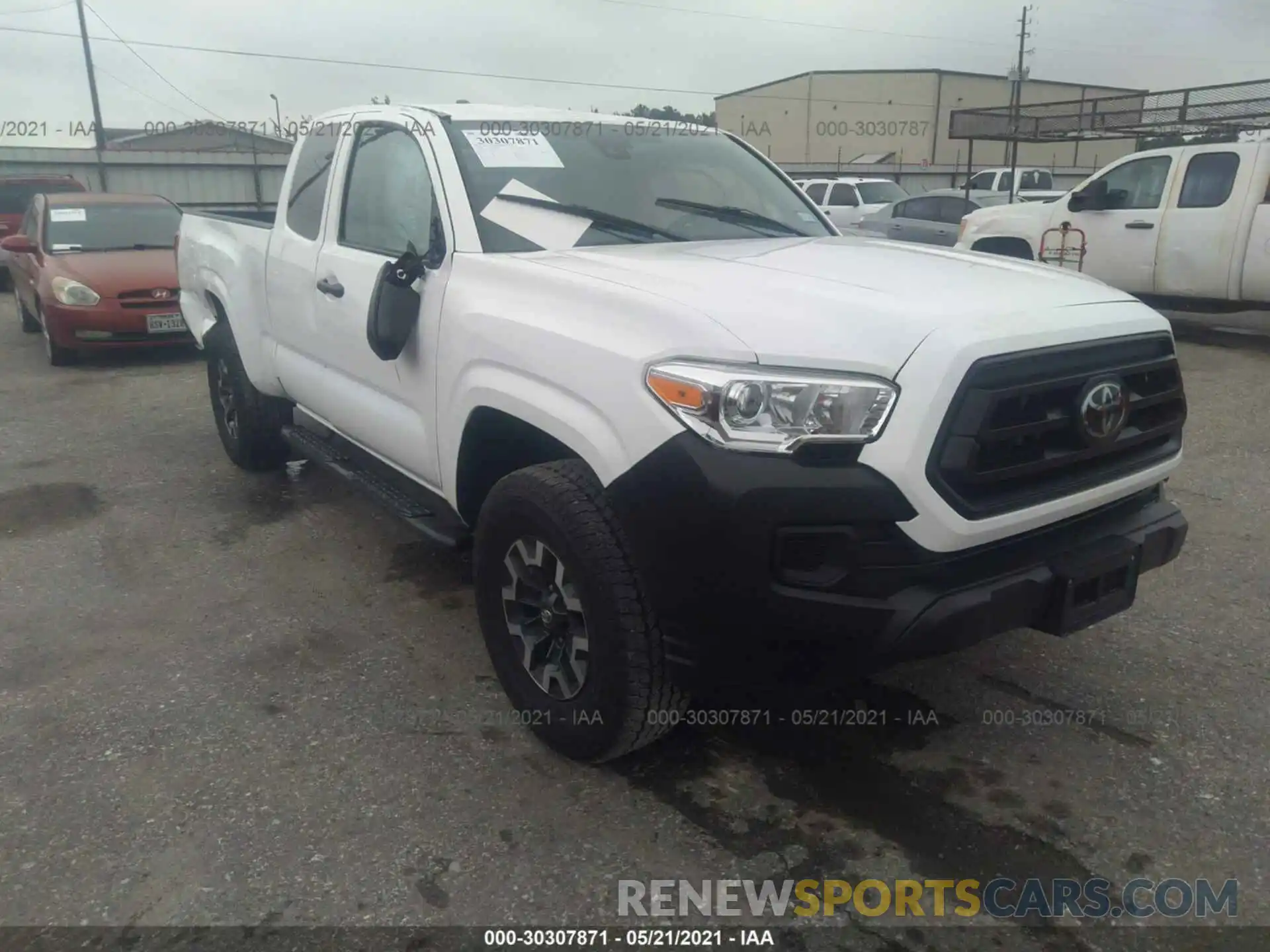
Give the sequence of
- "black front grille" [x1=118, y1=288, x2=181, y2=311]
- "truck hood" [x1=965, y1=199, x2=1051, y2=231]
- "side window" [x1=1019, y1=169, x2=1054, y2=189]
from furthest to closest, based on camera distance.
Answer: "side window" [x1=1019, y1=169, x2=1054, y2=189]
"truck hood" [x1=965, y1=199, x2=1051, y2=231]
"black front grille" [x1=118, y1=288, x2=181, y2=311]

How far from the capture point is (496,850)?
2566 mm

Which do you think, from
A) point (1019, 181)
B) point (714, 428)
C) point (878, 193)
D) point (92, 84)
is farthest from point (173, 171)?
point (714, 428)

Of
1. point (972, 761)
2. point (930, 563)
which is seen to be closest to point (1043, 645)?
point (972, 761)

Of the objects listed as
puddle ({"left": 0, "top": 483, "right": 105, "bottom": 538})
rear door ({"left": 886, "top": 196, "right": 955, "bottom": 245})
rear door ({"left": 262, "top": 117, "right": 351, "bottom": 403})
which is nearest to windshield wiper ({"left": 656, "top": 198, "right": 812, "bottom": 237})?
rear door ({"left": 262, "top": 117, "right": 351, "bottom": 403})

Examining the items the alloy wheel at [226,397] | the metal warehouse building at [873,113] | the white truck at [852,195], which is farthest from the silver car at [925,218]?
the metal warehouse building at [873,113]

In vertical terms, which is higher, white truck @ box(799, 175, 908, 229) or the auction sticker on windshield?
the auction sticker on windshield

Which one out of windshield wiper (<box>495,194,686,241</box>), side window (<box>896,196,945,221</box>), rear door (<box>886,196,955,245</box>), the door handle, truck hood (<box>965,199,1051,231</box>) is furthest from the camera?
side window (<box>896,196,945,221</box>)

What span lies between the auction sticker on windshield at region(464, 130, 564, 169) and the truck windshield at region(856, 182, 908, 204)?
62.2 ft

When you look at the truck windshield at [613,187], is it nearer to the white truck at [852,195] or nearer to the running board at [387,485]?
the running board at [387,485]

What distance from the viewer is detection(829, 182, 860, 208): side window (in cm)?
2105

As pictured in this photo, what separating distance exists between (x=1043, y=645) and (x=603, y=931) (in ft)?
6.83

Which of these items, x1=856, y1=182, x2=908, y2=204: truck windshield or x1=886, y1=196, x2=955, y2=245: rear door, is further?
x1=856, y1=182, x2=908, y2=204: truck windshield

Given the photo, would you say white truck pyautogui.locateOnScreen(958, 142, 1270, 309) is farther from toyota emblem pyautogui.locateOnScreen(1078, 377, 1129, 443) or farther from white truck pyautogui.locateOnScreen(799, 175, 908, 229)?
white truck pyautogui.locateOnScreen(799, 175, 908, 229)

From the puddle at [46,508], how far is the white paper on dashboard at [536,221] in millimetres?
3148
